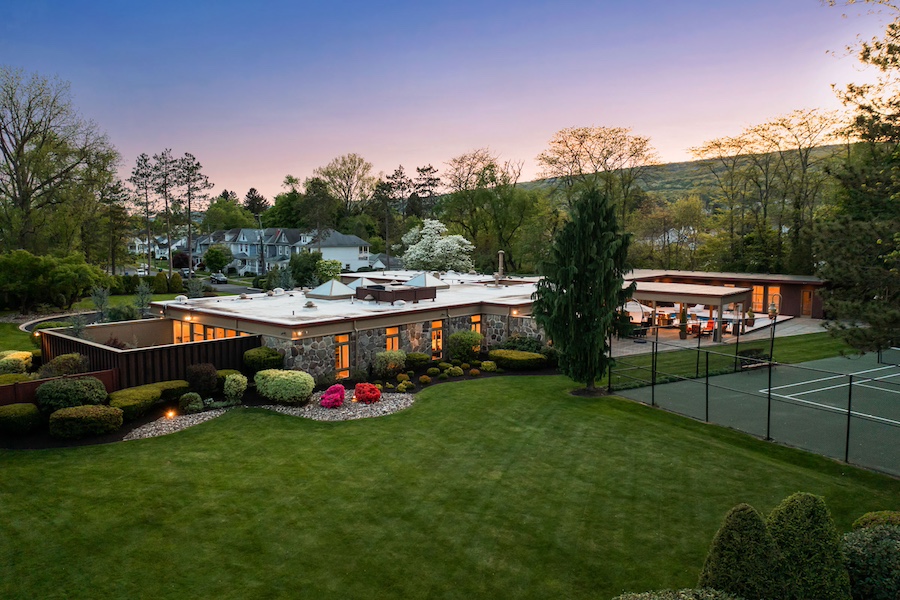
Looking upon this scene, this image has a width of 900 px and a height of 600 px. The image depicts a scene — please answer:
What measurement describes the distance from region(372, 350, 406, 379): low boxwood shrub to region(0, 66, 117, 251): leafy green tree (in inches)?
1299

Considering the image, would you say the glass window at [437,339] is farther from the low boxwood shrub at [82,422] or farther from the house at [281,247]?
the house at [281,247]

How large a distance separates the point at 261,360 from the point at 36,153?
33324mm

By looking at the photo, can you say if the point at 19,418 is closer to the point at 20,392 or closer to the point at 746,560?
the point at 20,392

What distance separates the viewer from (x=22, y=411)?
13.7 m

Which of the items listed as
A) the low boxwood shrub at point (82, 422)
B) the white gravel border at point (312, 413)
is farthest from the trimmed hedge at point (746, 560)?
the low boxwood shrub at point (82, 422)

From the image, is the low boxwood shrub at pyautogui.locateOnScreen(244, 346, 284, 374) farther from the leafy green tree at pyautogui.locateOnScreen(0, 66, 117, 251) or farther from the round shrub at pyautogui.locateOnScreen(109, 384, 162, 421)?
the leafy green tree at pyautogui.locateOnScreen(0, 66, 117, 251)

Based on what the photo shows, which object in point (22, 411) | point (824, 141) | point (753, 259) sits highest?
point (824, 141)

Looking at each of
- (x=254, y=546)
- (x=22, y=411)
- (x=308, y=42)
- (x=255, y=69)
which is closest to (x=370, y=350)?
(x=22, y=411)

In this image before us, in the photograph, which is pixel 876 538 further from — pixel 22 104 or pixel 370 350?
pixel 22 104

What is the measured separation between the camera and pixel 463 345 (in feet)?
75.7

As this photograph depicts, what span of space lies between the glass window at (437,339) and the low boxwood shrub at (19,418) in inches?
546

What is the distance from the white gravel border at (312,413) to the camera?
14.8m

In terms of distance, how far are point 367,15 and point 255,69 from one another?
30.9 ft

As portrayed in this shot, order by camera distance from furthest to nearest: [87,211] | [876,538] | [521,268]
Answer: [521,268], [87,211], [876,538]
